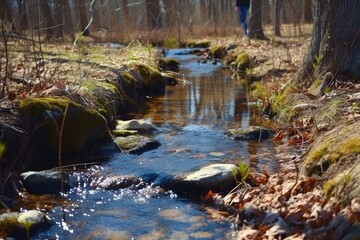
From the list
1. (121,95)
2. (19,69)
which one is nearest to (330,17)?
(121,95)

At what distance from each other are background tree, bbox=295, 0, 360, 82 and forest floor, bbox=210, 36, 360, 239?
0.78 meters

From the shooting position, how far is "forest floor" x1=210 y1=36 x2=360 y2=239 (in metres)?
3.52

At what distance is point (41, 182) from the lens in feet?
16.3

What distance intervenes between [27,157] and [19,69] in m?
2.29

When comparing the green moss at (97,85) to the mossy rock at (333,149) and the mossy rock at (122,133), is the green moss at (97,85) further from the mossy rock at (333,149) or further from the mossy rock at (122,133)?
the mossy rock at (333,149)

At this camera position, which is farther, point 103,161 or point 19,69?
point 19,69

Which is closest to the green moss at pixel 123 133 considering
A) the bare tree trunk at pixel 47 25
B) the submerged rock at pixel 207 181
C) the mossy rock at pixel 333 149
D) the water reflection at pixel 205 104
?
the water reflection at pixel 205 104

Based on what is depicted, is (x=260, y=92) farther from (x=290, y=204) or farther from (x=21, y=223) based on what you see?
(x=21, y=223)

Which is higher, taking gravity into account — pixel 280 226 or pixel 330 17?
pixel 330 17

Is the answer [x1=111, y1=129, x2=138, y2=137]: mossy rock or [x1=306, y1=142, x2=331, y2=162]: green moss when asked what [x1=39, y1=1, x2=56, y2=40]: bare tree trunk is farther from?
[x1=306, y1=142, x2=331, y2=162]: green moss

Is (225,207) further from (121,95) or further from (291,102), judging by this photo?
(121,95)

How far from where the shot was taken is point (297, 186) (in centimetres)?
416

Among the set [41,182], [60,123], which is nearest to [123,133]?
[60,123]

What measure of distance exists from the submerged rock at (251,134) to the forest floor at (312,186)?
0.64ft
